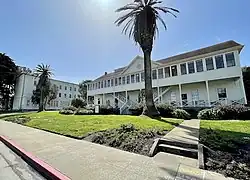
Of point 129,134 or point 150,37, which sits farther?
point 150,37

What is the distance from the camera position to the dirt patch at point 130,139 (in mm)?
5977

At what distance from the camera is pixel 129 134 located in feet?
24.1

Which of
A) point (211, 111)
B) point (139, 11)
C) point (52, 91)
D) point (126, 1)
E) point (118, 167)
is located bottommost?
point (118, 167)

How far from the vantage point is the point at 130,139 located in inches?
265

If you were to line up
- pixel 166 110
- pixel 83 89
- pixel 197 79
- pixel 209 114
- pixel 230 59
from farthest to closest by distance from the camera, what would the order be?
pixel 83 89, pixel 197 79, pixel 230 59, pixel 166 110, pixel 209 114

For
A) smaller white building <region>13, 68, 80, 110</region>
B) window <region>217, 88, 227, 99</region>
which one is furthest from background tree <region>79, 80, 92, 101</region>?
window <region>217, 88, 227, 99</region>

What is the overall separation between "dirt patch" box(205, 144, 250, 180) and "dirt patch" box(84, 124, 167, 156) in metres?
1.99

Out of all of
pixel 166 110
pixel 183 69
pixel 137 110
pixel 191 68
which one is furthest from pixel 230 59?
pixel 137 110

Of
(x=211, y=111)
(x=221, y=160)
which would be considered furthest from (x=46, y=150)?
(x=211, y=111)

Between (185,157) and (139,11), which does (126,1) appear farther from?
(185,157)

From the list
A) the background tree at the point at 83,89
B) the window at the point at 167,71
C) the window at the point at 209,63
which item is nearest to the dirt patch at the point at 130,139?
the window at the point at 209,63

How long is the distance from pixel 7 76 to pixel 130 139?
5290 cm

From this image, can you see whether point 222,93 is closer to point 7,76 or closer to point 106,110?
point 106,110

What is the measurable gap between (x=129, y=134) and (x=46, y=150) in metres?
3.54
